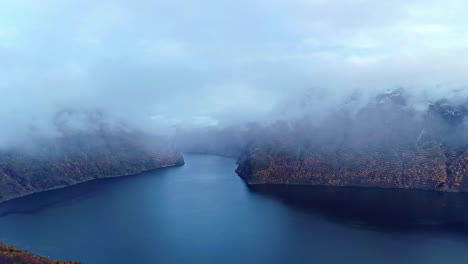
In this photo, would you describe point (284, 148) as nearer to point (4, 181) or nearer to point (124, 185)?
point (124, 185)

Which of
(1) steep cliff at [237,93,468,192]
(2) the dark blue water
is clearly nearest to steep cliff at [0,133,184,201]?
(2) the dark blue water

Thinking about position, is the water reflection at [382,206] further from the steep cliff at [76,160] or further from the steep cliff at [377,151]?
the steep cliff at [76,160]

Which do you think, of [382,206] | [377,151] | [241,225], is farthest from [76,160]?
[377,151]

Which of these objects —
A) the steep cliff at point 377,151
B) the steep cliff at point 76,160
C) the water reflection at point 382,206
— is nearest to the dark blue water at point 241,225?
the water reflection at point 382,206

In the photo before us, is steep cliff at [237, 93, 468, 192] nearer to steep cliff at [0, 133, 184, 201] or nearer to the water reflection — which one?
the water reflection

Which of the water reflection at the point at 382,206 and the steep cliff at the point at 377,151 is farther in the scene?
the steep cliff at the point at 377,151

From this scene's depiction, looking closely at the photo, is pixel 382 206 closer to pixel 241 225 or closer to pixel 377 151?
pixel 377 151

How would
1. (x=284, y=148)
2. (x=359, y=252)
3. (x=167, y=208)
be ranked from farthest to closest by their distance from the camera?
(x=284, y=148), (x=167, y=208), (x=359, y=252)

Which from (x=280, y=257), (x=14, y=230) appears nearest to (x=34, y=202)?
(x=14, y=230)
